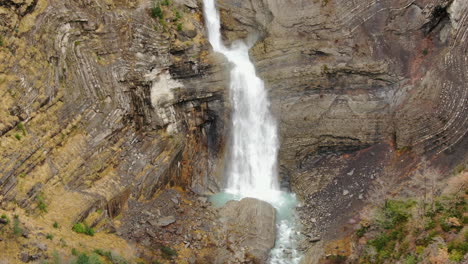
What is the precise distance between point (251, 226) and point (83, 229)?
11.4m

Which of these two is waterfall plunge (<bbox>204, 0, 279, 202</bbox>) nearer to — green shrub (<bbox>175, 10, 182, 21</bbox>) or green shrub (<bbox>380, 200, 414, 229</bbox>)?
green shrub (<bbox>175, 10, 182, 21</bbox>)

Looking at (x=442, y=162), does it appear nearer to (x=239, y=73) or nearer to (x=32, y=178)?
(x=239, y=73)

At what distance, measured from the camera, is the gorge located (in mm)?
26719

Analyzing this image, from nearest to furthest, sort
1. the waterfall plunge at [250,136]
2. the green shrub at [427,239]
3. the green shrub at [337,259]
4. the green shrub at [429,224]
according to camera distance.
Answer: the green shrub at [427,239], the green shrub at [429,224], the green shrub at [337,259], the waterfall plunge at [250,136]

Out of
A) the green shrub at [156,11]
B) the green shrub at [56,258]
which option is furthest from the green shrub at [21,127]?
the green shrub at [156,11]

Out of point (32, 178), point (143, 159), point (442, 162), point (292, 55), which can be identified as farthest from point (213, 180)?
point (442, 162)

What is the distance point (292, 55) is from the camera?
38406mm

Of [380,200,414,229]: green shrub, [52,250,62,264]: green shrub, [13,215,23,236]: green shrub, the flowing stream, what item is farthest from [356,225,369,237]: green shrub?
[13,215,23,236]: green shrub

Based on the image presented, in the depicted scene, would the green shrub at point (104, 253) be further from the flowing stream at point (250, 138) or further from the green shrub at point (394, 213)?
the green shrub at point (394, 213)

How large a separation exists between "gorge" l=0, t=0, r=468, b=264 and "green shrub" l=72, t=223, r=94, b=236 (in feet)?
0.86

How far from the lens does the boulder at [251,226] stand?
30.0 metres

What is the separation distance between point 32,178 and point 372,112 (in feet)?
84.6

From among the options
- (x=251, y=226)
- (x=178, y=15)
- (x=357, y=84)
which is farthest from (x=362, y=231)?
(x=178, y=15)

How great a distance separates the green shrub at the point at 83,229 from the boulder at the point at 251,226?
905 centimetres
